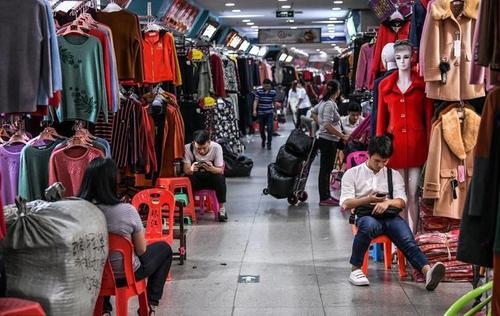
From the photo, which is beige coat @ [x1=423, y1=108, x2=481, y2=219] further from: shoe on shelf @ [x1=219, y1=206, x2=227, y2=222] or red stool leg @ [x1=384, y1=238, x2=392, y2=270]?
shoe on shelf @ [x1=219, y1=206, x2=227, y2=222]

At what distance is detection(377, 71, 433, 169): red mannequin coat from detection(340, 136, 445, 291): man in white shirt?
0.68 feet

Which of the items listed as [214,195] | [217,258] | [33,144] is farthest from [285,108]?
[33,144]

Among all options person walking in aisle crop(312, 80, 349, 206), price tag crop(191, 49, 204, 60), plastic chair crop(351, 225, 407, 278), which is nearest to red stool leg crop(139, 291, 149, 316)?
plastic chair crop(351, 225, 407, 278)

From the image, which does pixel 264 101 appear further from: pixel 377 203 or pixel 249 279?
pixel 377 203

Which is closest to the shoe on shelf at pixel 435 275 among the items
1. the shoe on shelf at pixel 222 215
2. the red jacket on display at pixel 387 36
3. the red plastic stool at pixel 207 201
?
the red jacket on display at pixel 387 36

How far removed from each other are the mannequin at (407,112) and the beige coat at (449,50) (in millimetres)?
345

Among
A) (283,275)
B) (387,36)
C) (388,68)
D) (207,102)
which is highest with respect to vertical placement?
(387,36)

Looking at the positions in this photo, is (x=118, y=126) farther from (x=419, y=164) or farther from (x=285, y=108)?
(x=285, y=108)

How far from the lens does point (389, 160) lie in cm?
602

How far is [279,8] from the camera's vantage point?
17.2m

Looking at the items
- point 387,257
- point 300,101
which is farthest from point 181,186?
point 300,101

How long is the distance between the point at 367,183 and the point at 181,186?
117 inches

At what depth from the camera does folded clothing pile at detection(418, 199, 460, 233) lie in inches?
240

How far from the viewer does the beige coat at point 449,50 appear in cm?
551
